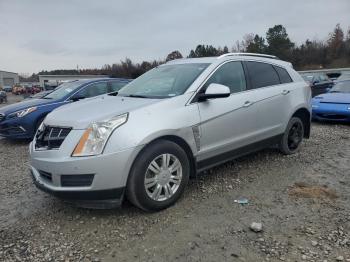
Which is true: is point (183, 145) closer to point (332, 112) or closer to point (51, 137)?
point (51, 137)

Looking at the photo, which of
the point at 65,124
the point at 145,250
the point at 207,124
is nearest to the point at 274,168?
the point at 207,124

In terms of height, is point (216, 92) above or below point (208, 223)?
above

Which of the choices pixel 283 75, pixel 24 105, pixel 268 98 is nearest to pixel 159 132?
pixel 268 98

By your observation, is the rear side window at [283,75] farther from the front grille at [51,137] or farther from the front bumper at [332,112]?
the front bumper at [332,112]

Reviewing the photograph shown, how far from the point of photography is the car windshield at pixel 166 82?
4508 mm

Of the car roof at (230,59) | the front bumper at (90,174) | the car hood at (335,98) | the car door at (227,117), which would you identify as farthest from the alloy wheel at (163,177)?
the car hood at (335,98)

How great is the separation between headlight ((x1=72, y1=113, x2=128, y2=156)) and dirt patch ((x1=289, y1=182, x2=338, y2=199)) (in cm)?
237

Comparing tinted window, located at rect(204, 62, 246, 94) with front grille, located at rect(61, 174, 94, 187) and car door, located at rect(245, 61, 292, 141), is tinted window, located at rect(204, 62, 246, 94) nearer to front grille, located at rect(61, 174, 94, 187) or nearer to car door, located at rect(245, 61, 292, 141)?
car door, located at rect(245, 61, 292, 141)

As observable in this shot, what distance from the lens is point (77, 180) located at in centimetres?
357

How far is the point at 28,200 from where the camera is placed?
454 centimetres

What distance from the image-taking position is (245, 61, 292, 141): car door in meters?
5.21

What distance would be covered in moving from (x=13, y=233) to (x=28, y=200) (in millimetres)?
885

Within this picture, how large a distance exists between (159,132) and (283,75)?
3067 millimetres

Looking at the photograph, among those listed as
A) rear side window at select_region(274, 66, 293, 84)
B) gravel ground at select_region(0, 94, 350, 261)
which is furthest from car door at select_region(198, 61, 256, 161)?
rear side window at select_region(274, 66, 293, 84)
